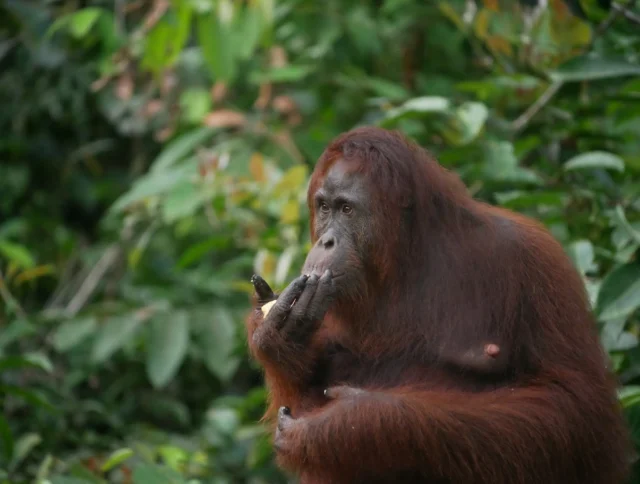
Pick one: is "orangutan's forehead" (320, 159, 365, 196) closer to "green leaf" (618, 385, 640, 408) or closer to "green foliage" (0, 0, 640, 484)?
"green foliage" (0, 0, 640, 484)

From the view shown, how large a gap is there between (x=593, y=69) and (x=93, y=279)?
3.65 m

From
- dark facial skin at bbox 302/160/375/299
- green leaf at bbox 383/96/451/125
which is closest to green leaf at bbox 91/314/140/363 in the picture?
green leaf at bbox 383/96/451/125

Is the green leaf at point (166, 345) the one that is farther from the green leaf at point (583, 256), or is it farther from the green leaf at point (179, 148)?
the green leaf at point (583, 256)

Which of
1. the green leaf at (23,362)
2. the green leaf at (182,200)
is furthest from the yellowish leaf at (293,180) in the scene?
the green leaf at (23,362)

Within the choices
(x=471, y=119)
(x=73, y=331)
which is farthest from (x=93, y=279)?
(x=471, y=119)

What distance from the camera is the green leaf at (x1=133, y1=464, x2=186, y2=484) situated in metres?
3.91

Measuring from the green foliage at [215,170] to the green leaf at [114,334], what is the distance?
0.01m

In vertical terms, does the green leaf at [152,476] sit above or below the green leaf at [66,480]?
below

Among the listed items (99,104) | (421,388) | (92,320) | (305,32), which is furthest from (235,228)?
(421,388)

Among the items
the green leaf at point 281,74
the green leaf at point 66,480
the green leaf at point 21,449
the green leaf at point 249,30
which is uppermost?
the green leaf at point 249,30

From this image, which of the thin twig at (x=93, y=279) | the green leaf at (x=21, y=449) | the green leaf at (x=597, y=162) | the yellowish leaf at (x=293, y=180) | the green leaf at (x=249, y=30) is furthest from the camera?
the thin twig at (x=93, y=279)

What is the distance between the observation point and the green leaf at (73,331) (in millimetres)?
5492

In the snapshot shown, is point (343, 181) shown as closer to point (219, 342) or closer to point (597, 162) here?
point (597, 162)

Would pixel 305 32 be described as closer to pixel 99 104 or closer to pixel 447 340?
pixel 99 104
